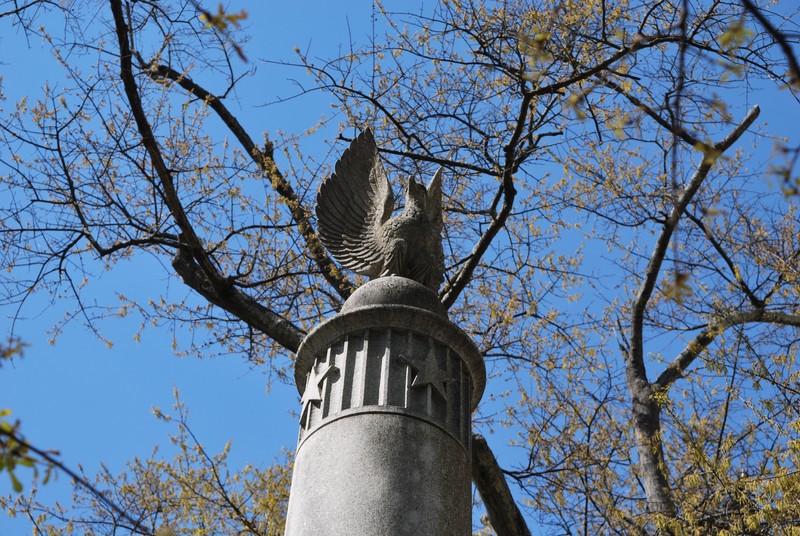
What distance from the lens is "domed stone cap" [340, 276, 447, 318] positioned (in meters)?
5.68

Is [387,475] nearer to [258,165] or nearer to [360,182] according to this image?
[360,182]

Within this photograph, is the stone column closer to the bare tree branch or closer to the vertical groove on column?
the vertical groove on column

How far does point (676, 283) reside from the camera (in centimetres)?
241

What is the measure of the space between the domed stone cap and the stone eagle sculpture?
1.40 feet

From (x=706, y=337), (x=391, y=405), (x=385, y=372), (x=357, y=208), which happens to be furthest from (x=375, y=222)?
(x=706, y=337)

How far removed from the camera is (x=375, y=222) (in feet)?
22.4

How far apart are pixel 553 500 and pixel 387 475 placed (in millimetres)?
5989

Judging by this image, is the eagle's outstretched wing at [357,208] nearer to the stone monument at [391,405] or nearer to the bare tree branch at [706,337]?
the stone monument at [391,405]

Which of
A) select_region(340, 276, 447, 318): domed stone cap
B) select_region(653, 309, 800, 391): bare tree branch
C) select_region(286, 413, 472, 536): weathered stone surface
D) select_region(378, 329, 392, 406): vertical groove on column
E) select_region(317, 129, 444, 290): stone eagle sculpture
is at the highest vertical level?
select_region(653, 309, 800, 391): bare tree branch

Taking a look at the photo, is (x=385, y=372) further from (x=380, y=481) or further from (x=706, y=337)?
(x=706, y=337)

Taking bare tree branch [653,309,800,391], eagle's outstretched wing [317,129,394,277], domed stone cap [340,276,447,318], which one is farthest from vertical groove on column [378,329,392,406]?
bare tree branch [653,309,800,391]

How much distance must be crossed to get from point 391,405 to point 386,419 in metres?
0.10

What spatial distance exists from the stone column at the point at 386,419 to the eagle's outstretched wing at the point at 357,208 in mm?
774

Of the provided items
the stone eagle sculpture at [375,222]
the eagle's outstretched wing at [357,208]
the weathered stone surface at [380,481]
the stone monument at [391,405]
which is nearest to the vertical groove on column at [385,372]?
the stone monument at [391,405]
